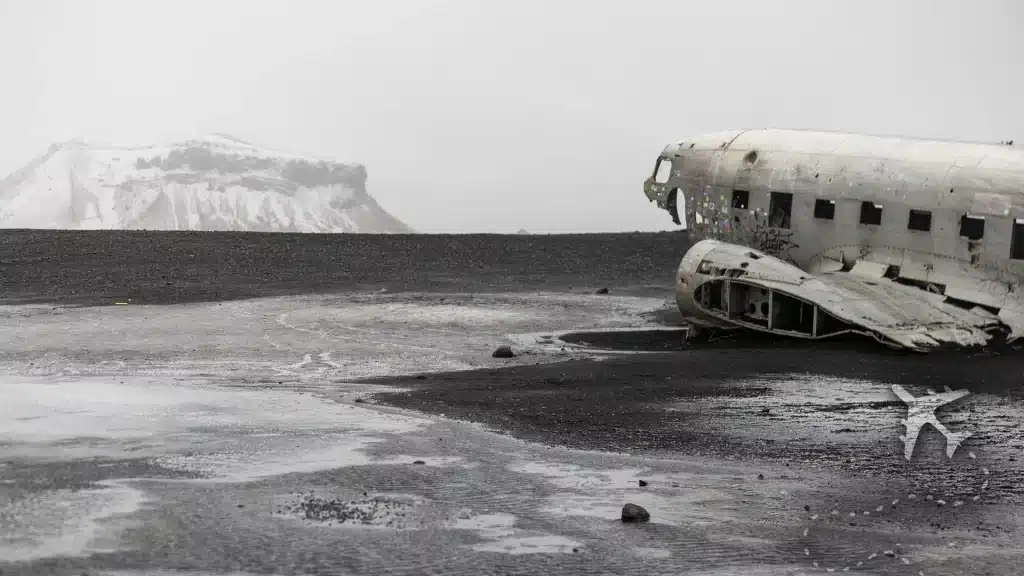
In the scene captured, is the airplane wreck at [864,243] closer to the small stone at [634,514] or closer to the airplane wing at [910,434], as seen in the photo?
the airplane wing at [910,434]

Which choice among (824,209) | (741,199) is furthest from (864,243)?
(741,199)

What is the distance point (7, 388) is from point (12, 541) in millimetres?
9577

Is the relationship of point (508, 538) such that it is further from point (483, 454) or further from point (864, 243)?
point (864, 243)

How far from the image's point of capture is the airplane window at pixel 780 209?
27438 millimetres

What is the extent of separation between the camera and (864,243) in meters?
26.1

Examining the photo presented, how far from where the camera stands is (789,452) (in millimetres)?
14852

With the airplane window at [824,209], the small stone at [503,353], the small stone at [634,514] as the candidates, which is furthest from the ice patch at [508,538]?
the airplane window at [824,209]

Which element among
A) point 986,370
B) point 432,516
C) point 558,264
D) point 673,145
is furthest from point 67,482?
point 558,264

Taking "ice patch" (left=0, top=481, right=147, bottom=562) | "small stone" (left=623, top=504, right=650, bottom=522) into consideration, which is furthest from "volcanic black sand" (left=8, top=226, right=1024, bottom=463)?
"ice patch" (left=0, top=481, right=147, bottom=562)

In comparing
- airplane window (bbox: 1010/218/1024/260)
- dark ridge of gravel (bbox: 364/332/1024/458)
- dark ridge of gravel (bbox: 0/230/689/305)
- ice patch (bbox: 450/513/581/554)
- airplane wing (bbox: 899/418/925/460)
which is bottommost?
dark ridge of gravel (bbox: 0/230/689/305)

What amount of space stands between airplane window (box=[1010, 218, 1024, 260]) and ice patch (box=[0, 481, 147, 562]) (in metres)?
17.2

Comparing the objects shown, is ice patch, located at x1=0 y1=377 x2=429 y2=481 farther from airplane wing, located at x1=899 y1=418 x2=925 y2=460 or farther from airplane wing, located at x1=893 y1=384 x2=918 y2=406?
airplane wing, located at x1=893 y1=384 x2=918 y2=406

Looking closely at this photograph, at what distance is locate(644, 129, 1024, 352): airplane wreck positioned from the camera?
23.9 meters

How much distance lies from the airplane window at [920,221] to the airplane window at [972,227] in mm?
700
